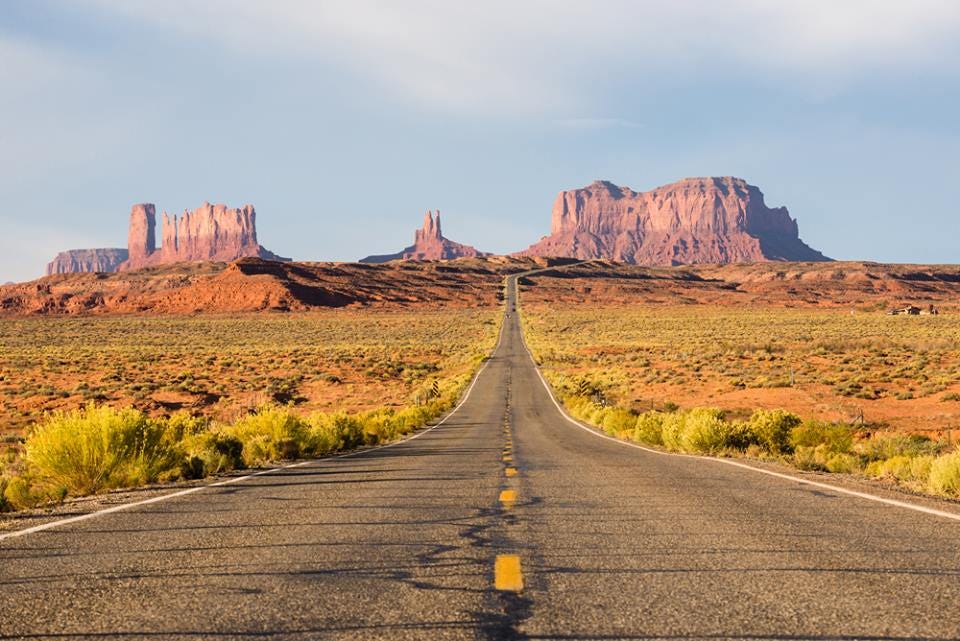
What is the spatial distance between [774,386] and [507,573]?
35.4 meters

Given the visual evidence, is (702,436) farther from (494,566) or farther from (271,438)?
(494,566)

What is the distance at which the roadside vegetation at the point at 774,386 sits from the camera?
16766 mm

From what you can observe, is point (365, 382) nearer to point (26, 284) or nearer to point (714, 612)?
point (714, 612)

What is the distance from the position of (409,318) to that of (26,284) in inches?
3006

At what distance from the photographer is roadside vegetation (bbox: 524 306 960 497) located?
55.0 feet

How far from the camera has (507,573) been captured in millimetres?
5191

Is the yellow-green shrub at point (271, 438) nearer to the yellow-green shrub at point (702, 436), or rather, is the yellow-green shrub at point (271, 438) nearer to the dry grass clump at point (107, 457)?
the dry grass clump at point (107, 457)

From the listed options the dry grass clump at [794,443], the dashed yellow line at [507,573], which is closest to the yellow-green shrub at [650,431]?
the dry grass clump at [794,443]

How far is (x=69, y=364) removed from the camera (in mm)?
55594

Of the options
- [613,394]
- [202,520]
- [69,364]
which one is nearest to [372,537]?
[202,520]

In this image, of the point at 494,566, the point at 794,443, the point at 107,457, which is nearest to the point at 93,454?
the point at 107,457

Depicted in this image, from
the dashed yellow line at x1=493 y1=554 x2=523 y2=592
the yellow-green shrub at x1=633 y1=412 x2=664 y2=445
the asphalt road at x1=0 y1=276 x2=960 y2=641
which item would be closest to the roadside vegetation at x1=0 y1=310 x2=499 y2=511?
the asphalt road at x1=0 y1=276 x2=960 y2=641

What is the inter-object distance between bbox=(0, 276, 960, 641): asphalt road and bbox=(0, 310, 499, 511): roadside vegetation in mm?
2462

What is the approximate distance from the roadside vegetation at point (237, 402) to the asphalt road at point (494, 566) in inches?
96.9
